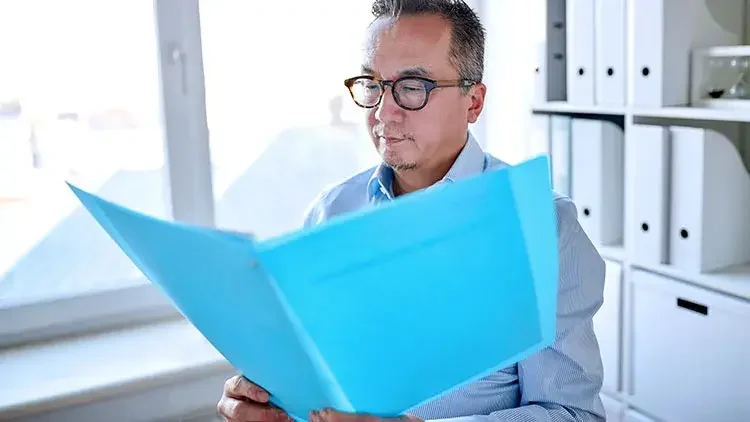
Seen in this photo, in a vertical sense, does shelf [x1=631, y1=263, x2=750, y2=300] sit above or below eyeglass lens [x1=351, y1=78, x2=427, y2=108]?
below

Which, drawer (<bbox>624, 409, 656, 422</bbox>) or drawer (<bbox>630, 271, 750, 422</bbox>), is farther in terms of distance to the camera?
drawer (<bbox>624, 409, 656, 422</bbox>)

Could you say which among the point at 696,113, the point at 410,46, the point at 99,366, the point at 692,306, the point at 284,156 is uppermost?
the point at 410,46

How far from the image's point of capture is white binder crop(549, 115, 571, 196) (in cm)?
193

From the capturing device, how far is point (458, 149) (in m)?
1.17

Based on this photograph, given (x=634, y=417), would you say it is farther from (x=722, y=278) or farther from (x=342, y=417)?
(x=342, y=417)

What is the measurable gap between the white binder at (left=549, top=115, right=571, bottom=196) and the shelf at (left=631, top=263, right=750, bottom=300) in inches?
13.7

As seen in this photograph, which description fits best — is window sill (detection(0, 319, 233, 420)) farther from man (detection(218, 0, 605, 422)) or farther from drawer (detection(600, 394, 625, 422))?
drawer (detection(600, 394, 625, 422))

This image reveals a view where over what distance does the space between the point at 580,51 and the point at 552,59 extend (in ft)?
0.46

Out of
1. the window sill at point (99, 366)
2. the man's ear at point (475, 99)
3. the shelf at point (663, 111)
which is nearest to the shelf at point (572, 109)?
the shelf at point (663, 111)

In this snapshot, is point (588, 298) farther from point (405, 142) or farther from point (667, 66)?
point (667, 66)

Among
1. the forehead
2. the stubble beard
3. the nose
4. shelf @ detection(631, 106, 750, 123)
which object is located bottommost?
the stubble beard

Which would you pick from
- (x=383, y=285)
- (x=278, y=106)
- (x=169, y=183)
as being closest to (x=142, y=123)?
(x=169, y=183)

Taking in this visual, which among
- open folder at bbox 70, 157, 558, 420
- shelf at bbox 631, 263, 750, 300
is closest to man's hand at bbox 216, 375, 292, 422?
open folder at bbox 70, 157, 558, 420

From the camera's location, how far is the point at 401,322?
594mm
